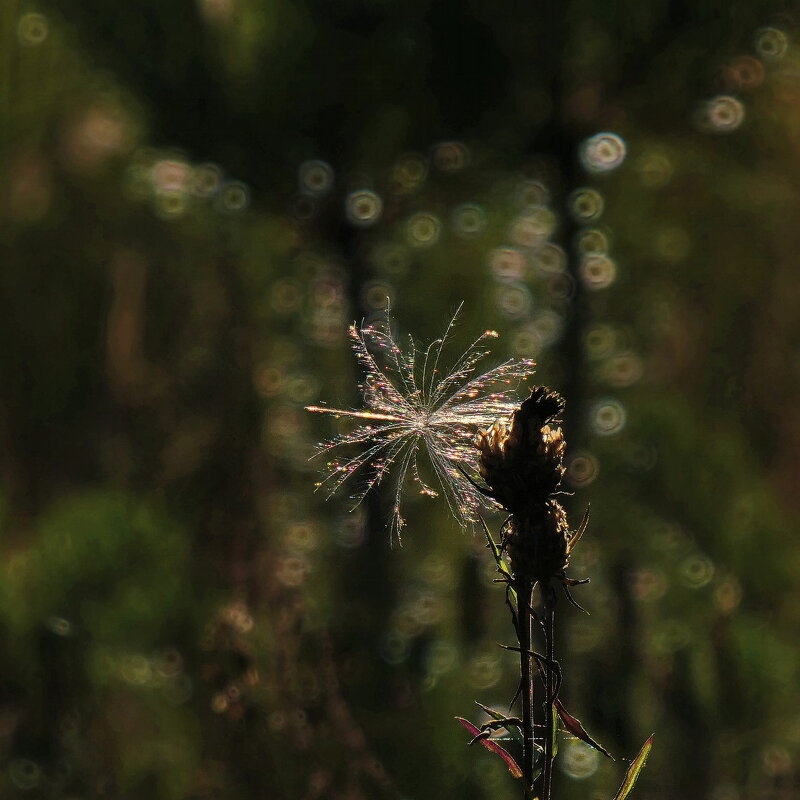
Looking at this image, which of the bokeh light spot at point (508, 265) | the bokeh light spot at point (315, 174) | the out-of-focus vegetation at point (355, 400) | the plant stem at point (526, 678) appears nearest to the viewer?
the plant stem at point (526, 678)

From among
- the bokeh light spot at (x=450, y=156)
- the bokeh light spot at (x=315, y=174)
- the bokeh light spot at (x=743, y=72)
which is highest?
the bokeh light spot at (x=743, y=72)

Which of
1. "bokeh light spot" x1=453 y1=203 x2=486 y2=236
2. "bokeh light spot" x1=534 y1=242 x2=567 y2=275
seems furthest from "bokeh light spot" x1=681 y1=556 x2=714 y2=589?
"bokeh light spot" x1=453 y1=203 x2=486 y2=236

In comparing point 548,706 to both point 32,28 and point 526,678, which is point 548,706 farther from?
point 32,28

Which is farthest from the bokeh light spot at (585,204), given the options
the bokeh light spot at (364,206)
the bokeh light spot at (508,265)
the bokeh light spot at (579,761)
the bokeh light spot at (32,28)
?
the bokeh light spot at (32,28)

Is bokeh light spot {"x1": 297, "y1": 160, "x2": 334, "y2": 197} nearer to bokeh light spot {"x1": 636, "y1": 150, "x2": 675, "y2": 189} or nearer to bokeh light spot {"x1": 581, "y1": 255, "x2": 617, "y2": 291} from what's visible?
bokeh light spot {"x1": 581, "y1": 255, "x2": 617, "y2": 291}

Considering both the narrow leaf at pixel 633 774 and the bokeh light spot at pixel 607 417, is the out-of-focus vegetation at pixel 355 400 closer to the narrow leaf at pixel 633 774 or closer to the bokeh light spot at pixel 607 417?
the bokeh light spot at pixel 607 417

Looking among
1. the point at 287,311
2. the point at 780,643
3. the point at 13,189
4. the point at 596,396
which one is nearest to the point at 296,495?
the point at 287,311

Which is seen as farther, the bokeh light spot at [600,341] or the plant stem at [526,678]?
the bokeh light spot at [600,341]

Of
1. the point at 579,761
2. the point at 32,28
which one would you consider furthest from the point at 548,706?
the point at 32,28
